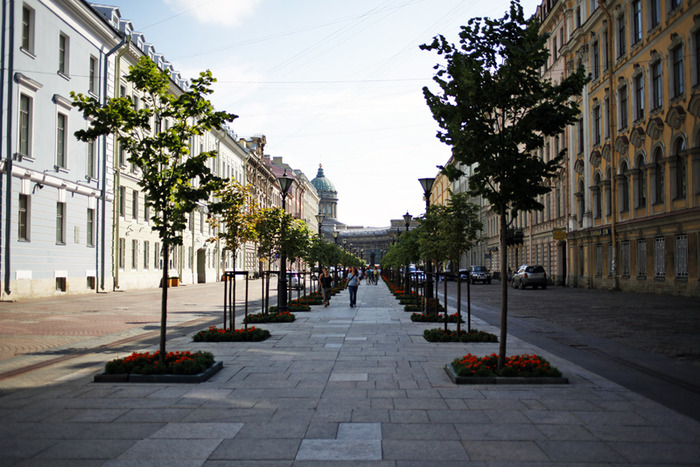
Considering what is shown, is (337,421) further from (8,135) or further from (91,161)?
(91,161)

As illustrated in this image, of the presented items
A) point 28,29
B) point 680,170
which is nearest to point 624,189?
point 680,170

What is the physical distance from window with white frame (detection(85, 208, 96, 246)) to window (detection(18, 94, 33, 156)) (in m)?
6.59

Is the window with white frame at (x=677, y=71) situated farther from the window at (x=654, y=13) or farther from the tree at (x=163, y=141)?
the tree at (x=163, y=141)

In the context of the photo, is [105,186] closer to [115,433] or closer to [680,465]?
[115,433]

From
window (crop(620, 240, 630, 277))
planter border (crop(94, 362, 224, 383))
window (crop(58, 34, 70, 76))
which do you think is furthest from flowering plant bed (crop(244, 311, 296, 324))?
window (crop(620, 240, 630, 277))

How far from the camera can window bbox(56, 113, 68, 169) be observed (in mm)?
28519

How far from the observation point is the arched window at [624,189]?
33.5 meters

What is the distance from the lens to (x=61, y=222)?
28.8 m

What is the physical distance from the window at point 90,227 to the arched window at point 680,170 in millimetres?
28533

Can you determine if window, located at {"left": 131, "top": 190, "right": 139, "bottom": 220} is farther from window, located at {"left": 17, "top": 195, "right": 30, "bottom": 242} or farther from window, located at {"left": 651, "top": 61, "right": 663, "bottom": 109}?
window, located at {"left": 651, "top": 61, "right": 663, "bottom": 109}

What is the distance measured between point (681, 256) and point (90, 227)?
28660 millimetres

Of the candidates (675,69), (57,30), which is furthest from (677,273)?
(57,30)

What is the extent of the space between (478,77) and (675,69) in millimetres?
23532

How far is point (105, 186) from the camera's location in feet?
109
